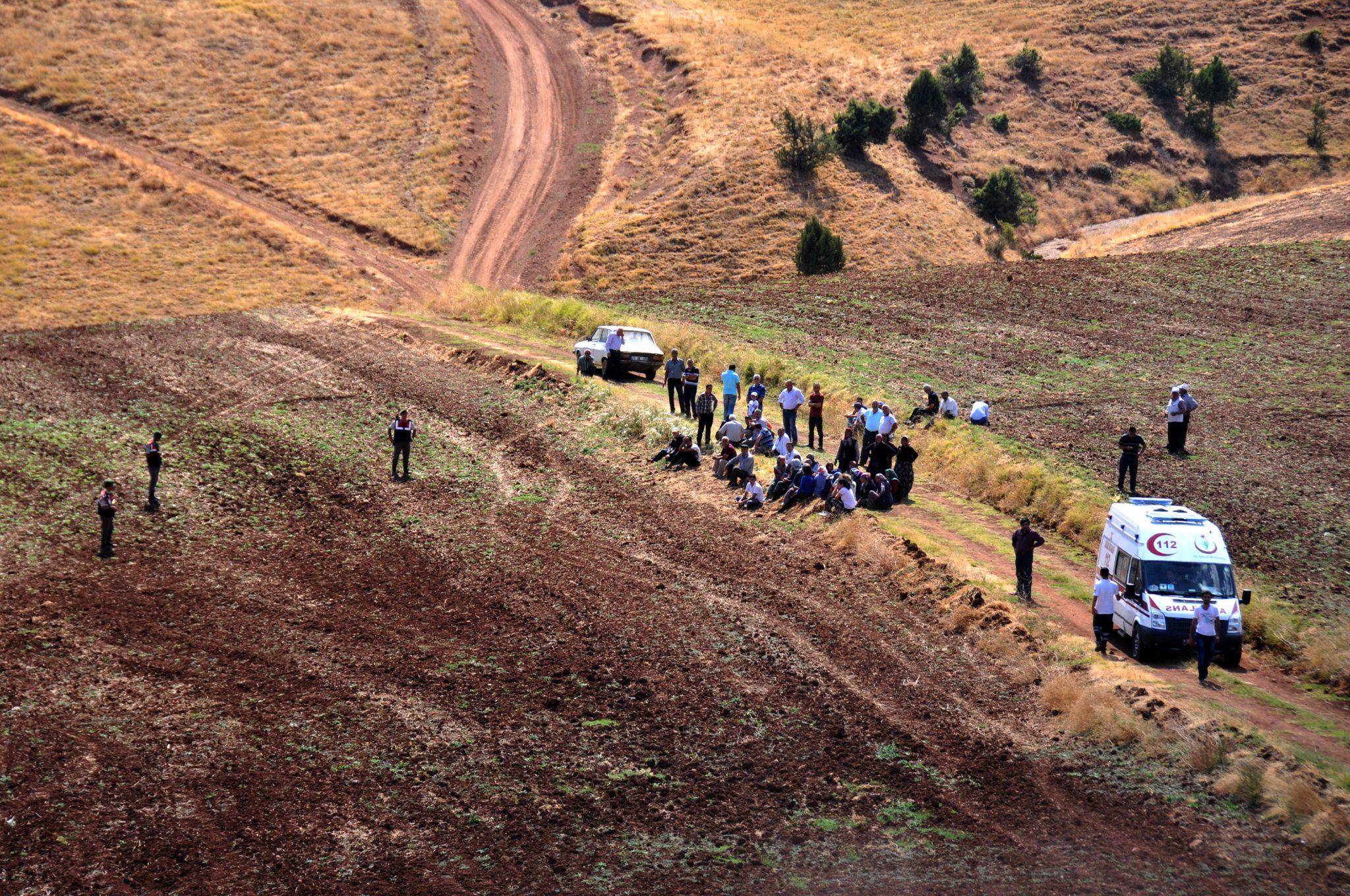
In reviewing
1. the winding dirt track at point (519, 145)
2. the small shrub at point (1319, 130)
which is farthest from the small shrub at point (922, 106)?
the small shrub at point (1319, 130)

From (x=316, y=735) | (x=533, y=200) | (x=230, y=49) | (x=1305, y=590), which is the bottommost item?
(x=316, y=735)

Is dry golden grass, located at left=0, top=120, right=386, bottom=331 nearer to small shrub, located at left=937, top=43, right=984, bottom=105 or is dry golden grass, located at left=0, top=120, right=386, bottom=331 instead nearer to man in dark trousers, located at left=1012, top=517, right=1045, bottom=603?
man in dark trousers, located at left=1012, top=517, right=1045, bottom=603

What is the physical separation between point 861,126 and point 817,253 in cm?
1701

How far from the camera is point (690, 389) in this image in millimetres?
31531

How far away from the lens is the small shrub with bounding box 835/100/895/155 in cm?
6950

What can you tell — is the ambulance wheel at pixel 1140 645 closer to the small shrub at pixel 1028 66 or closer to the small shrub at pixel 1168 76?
the small shrub at pixel 1028 66

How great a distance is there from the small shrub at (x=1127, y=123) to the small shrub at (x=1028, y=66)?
6548 mm

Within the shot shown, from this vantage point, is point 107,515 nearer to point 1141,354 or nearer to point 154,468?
point 154,468

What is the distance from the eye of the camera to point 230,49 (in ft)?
247

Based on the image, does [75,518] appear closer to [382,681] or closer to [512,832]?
[382,681]

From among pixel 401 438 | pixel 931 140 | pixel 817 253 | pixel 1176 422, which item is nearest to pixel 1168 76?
pixel 931 140

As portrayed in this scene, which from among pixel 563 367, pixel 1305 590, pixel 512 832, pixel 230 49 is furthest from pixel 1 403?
pixel 230 49

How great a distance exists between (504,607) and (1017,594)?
9.01 meters

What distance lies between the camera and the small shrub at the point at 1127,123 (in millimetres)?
77812
